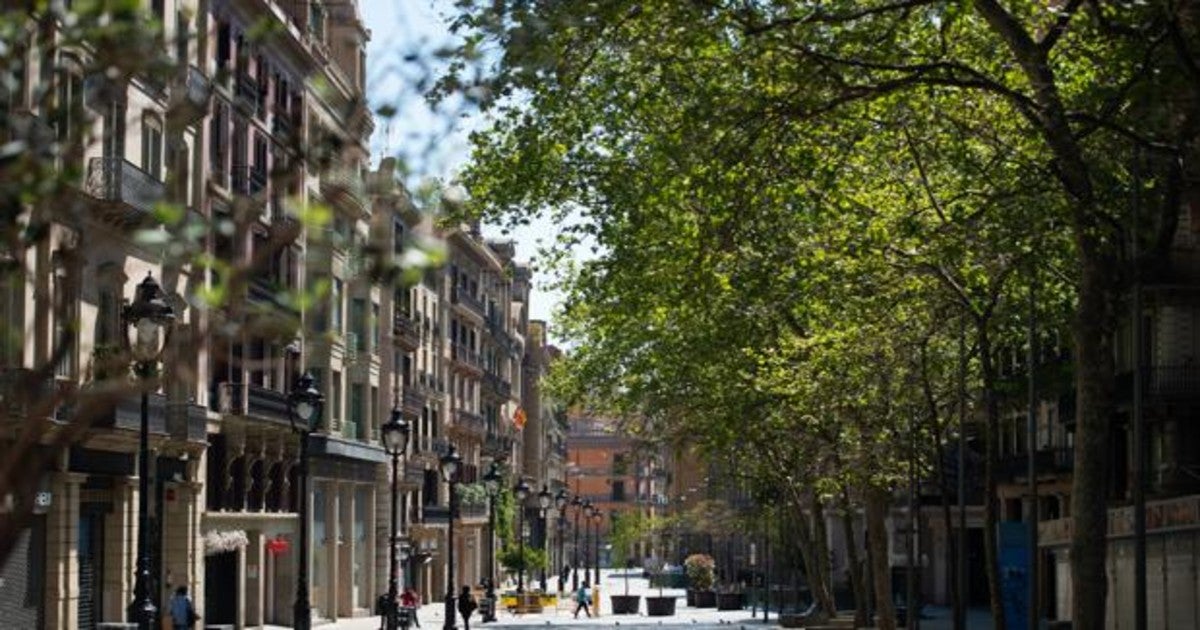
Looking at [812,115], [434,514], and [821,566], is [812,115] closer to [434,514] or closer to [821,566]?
[821,566]

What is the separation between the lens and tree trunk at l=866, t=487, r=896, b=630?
4831 centimetres

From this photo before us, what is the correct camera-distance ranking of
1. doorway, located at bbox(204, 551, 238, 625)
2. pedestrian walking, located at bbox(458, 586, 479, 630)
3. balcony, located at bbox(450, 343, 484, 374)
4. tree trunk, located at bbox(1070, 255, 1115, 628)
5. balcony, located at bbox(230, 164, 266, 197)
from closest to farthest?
1. tree trunk, located at bbox(1070, 255, 1115, 628)
2. balcony, located at bbox(230, 164, 266, 197)
3. doorway, located at bbox(204, 551, 238, 625)
4. pedestrian walking, located at bbox(458, 586, 479, 630)
5. balcony, located at bbox(450, 343, 484, 374)

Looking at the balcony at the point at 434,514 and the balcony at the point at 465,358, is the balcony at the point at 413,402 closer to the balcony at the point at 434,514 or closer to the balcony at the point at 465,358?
the balcony at the point at 434,514

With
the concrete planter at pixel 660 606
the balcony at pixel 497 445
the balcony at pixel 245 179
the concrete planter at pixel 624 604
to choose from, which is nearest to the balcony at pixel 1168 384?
the balcony at pixel 245 179

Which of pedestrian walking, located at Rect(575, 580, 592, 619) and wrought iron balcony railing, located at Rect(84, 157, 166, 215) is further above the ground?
wrought iron balcony railing, located at Rect(84, 157, 166, 215)

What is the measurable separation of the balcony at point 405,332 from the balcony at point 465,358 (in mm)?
17088

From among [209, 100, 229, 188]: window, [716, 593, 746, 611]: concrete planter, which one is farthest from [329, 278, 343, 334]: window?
[716, 593, 746, 611]: concrete planter

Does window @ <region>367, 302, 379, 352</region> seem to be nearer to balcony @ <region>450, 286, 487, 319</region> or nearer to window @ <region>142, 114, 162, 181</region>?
balcony @ <region>450, 286, 487, 319</region>

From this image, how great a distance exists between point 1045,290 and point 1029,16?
15.2 meters

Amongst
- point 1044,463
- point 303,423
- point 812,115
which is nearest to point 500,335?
point 1044,463

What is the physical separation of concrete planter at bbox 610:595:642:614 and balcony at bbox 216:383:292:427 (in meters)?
33.9

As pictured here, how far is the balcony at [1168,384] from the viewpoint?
5863 centimetres

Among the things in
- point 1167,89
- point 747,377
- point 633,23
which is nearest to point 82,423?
point 633,23

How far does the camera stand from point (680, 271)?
3108 cm
